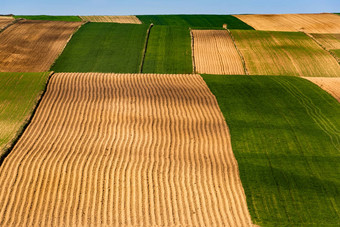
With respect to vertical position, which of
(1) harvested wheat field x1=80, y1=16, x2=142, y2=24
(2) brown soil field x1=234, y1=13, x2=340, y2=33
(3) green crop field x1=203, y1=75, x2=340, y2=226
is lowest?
(1) harvested wheat field x1=80, y1=16, x2=142, y2=24

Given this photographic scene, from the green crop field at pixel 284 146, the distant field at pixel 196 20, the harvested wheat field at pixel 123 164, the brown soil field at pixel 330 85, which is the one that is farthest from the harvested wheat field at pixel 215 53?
the distant field at pixel 196 20

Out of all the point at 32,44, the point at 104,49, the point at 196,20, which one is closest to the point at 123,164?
the point at 104,49

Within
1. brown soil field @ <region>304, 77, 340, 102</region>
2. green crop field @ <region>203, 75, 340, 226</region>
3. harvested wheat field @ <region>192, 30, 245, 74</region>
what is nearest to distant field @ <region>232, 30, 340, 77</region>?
harvested wheat field @ <region>192, 30, 245, 74</region>

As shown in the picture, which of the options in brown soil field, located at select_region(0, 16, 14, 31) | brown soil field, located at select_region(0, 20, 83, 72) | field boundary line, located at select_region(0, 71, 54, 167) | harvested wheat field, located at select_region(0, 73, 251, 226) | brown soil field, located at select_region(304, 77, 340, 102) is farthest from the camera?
brown soil field, located at select_region(0, 16, 14, 31)

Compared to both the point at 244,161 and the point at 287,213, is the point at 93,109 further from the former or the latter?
the point at 287,213

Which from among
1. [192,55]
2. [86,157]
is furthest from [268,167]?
[192,55]

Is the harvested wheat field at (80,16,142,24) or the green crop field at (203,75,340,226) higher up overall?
the green crop field at (203,75,340,226)

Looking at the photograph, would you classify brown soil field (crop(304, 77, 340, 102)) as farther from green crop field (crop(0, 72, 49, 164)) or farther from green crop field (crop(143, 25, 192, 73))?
green crop field (crop(0, 72, 49, 164))
